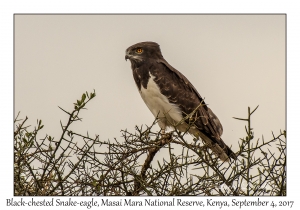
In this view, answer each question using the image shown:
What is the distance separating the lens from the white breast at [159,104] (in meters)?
7.45

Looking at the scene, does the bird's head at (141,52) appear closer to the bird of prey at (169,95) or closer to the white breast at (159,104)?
the bird of prey at (169,95)

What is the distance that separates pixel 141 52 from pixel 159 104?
93 cm

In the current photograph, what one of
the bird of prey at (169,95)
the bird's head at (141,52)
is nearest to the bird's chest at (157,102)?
the bird of prey at (169,95)

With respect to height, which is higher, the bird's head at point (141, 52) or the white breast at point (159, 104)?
the bird's head at point (141, 52)

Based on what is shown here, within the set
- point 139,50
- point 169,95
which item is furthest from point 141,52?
point 169,95

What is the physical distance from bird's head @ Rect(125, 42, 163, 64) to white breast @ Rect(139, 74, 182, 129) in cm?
45

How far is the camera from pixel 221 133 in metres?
7.66

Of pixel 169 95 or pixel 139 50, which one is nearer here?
pixel 169 95

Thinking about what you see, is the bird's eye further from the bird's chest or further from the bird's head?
the bird's chest

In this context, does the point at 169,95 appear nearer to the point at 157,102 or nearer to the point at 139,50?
the point at 157,102

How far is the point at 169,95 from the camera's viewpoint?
7590mm

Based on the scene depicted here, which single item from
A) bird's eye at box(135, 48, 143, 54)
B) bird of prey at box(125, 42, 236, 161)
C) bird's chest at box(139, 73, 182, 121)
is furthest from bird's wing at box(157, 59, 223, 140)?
bird's eye at box(135, 48, 143, 54)

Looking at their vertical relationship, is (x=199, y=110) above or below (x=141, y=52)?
below

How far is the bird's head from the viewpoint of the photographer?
7840 mm
